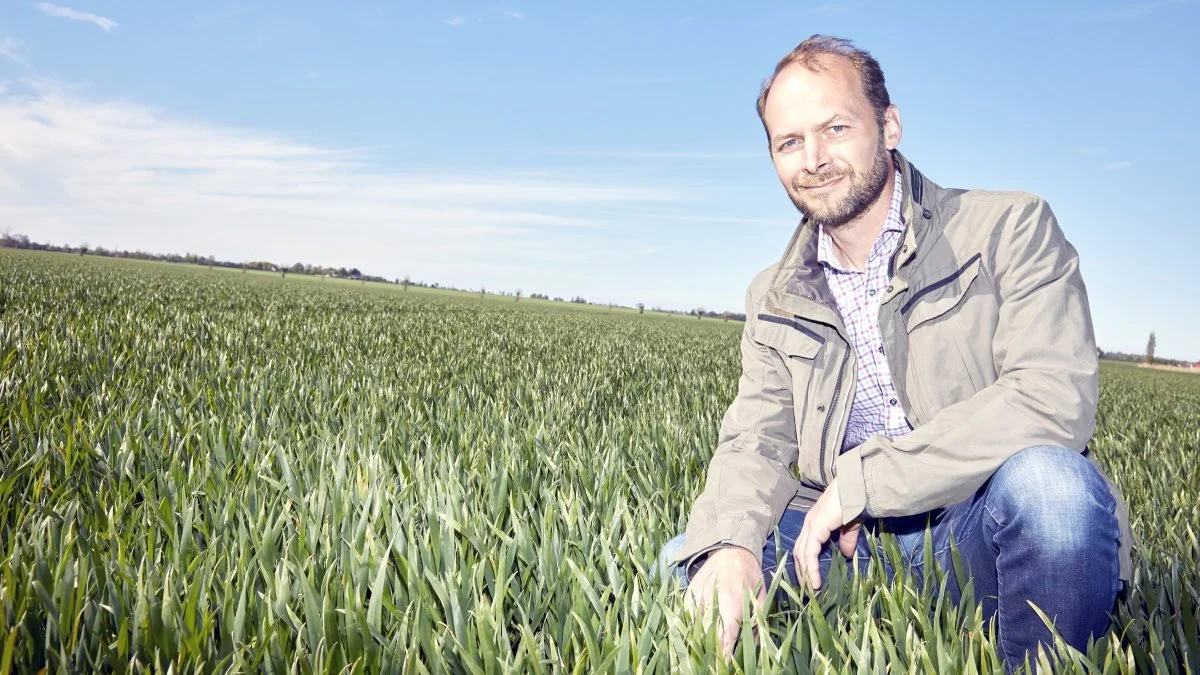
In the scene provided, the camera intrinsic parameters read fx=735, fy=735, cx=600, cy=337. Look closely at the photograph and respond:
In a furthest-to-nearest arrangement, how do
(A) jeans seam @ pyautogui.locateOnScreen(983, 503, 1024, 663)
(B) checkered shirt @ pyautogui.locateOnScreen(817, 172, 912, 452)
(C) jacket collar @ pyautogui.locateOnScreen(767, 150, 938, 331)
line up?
(B) checkered shirt @ pyautogui.locateOnScreen(817, 172, 912, 452), (C) jacket collar @ pyautogui.locateOnScreen(767, 150, 938, 331), (A) jeans seam @ pyautogui.locateOnScreen(983, 503, 1024, 663)

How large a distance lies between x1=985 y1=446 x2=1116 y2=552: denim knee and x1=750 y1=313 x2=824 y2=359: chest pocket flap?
0.83m

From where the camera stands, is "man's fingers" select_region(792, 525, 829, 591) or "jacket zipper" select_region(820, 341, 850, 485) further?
"jacket zipper" select_region(820, 341, 850, 485)

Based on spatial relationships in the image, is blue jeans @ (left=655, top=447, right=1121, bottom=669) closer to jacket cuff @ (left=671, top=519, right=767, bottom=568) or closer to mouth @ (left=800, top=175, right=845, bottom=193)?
jacket cuff @ (left=671, top=519, right=767, bottom=568)

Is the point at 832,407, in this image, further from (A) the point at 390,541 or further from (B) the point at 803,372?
(A) the point at 390,541

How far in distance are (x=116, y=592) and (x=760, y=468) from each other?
1.89m

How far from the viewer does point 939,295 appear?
241cm

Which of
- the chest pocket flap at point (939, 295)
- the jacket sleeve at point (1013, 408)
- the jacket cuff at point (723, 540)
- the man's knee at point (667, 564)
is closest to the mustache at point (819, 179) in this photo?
the chest pocket flap at point (939, 295)

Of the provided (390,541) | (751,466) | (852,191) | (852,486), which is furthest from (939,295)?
(390,541)

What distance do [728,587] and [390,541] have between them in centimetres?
100

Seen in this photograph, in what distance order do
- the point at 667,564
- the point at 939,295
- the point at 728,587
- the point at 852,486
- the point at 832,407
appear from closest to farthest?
the point at 728,587 → the point at 852,486 → the point at 667,564 → the point at 939,295 → the point at 832,407

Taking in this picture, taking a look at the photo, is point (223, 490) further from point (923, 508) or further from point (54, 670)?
point (923, 508)

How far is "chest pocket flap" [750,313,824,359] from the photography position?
2656 millimetres

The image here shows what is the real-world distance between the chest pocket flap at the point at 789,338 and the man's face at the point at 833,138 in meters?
0.39

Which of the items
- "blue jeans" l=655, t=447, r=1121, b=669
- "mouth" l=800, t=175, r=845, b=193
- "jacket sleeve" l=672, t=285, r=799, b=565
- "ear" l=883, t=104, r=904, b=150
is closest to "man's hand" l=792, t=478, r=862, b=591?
"jacket sleeve" l=672, t=285, r=799, b=565
